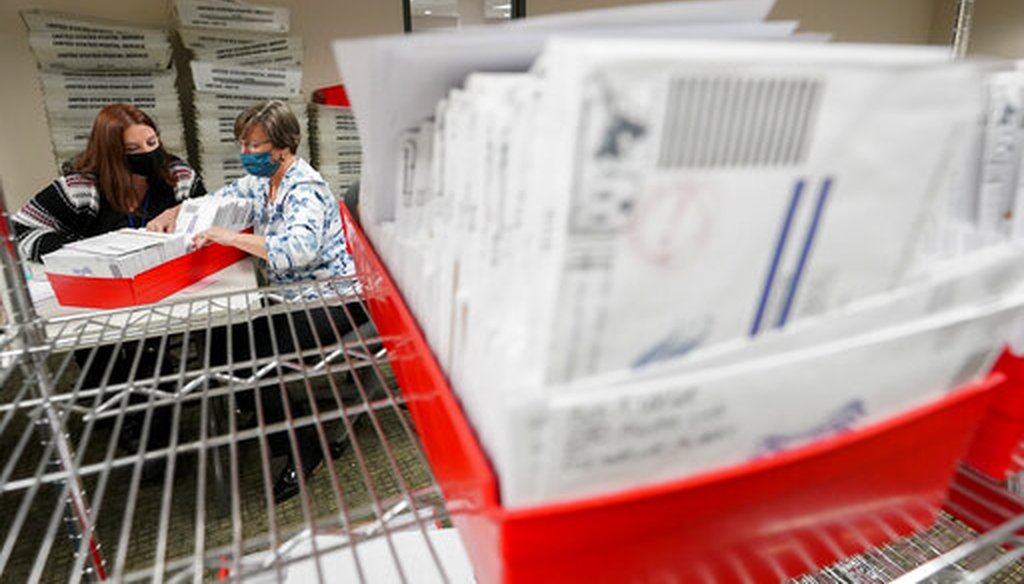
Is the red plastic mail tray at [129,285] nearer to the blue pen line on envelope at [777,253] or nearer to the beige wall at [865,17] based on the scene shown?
the blue pen line on envelope at [777,253]

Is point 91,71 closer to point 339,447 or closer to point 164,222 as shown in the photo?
point 164,222

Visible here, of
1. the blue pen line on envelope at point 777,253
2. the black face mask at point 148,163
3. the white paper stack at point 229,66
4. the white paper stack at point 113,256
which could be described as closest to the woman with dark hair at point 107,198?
the black face mask at point 148,163

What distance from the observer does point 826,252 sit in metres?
0.30

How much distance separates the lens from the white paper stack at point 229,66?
2482mm

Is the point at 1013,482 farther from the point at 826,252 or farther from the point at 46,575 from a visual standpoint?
the point at 46,575

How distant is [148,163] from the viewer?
2.05 metres

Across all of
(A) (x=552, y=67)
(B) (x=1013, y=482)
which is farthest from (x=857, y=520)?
(A) (x=552, y=67)

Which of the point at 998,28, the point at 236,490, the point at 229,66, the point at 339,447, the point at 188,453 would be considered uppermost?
the point at 998,28

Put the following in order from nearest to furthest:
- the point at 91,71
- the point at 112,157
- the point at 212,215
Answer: the point at 212,215 → the point at 112,157 → the point at 91,71

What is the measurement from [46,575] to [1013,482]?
2.01 meters

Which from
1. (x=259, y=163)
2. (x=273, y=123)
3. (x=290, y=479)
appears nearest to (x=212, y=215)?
(x=259, y=163)

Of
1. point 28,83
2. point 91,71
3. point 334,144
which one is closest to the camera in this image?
point 91,71

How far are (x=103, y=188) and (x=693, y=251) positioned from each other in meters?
2.33

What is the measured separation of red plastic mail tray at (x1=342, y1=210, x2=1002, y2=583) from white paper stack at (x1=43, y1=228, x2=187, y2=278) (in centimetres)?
112
